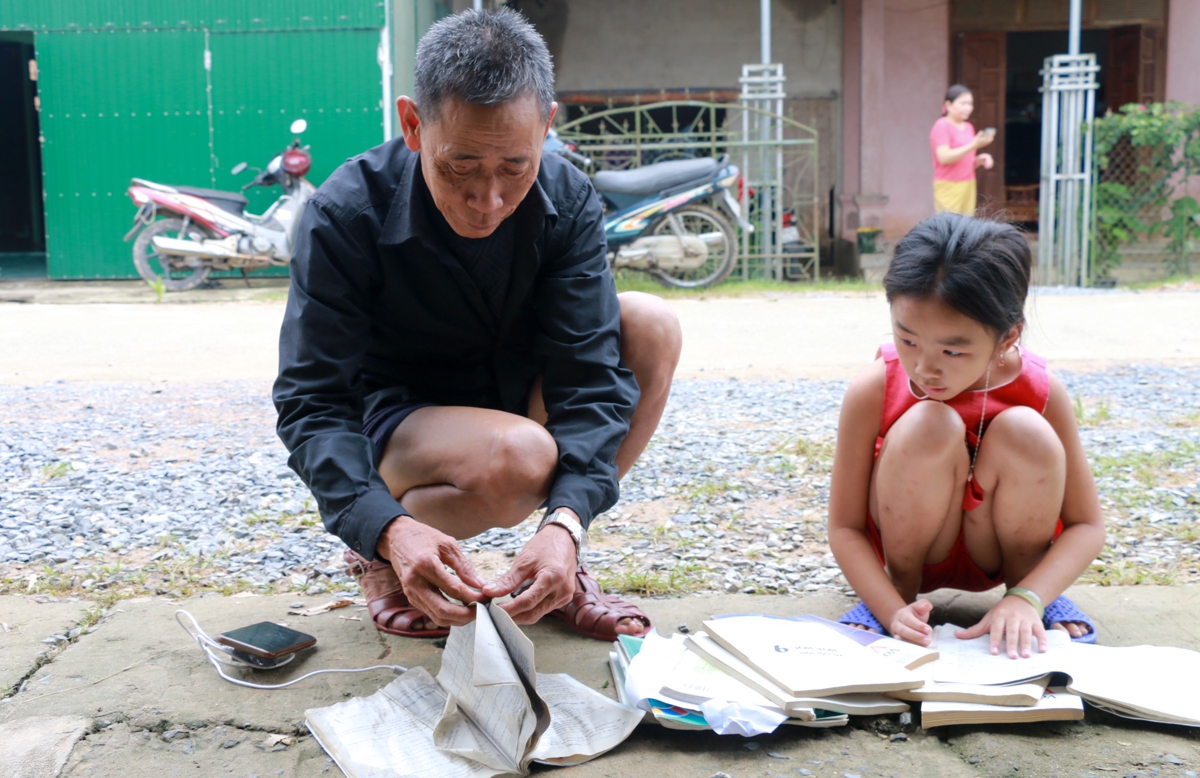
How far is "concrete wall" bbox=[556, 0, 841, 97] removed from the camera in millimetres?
11219

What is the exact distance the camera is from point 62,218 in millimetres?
9727

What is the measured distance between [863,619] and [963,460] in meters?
0.34

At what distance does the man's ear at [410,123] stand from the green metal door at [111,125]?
28.1ft

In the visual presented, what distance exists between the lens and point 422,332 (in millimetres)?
1987

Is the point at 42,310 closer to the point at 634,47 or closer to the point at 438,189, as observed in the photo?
the point at 634,47

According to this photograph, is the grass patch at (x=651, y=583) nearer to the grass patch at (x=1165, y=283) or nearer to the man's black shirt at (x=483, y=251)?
the man's black shirt at (x=483, y=251)

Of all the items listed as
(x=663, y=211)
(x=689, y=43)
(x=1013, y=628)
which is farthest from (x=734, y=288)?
(x=1013, y=628)

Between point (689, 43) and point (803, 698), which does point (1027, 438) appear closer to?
point (803, 698)

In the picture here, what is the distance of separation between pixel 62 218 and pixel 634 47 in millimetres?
5945

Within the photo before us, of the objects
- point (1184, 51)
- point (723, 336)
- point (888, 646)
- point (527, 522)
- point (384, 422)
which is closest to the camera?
point (888, 646)

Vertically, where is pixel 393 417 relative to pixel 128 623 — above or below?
above

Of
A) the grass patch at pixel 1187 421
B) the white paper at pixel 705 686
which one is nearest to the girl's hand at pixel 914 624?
the white paper at pixel 705 686

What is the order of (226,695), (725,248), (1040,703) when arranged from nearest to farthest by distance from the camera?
(1040,703), (226,695), (725,248)

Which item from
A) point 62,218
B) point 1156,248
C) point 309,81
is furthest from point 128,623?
point 1156,248
